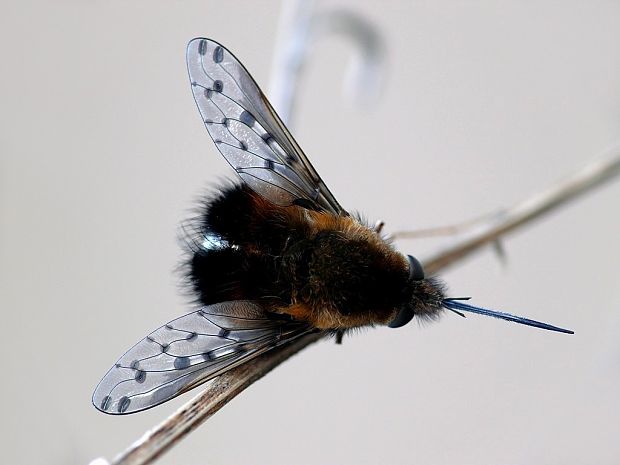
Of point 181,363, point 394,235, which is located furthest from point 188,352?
point 394,235

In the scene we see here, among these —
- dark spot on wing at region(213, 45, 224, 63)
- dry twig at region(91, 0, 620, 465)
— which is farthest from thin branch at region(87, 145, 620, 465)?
dark spot on wing at region(213, 45, 224, 63)

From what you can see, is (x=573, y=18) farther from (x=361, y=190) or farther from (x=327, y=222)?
(x=327, y=222)

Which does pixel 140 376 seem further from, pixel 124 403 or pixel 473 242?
pixel 473 242

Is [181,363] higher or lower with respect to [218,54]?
lower

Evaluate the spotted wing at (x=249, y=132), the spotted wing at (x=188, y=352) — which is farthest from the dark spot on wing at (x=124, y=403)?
the spotted wing at (x=249, y=132)

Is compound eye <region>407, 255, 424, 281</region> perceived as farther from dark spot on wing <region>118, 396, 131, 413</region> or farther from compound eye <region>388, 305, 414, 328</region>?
dark spot on wing <region>118, 396, 131, 413</region>

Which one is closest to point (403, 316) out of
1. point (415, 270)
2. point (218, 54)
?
point (415, 270)

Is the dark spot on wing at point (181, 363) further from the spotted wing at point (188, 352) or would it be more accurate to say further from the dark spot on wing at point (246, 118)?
the dark spot on wing at point (246, 118)
